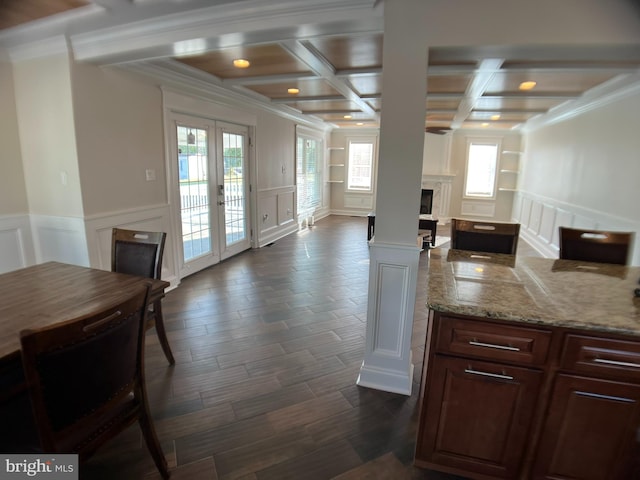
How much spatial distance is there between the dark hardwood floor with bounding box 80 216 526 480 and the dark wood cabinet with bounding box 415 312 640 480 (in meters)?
0.37

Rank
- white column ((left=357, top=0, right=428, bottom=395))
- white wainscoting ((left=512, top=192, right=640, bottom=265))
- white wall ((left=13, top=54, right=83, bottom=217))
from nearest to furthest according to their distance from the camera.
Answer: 1. white column ((left=357, top=0, right=428, bottom=395))
2. white wall ((left=13, top=54, right=83, bottom=217))
3. white wainscoting ((left=512, top=192, right=640, bottom=265))

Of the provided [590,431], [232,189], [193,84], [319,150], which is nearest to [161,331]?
[590,431]

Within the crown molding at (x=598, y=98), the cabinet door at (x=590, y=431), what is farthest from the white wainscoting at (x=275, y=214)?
the cabinet door at (x=590, y=431)

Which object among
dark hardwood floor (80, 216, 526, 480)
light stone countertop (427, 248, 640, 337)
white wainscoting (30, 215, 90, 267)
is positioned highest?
light stone countertop (427, 248, 640, 337)

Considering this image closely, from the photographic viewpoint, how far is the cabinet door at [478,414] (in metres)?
1.47

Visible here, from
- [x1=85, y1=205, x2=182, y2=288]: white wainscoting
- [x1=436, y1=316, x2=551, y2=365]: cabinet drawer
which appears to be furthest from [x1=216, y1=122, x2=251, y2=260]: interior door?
[x1=436, y1=316, x2=551, y2=365]: cabinet drawer

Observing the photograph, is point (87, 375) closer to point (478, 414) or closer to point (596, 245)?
point (478, 414)

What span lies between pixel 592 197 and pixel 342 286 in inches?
141

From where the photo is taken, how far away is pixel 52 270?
222cm

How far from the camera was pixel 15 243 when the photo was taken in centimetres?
329

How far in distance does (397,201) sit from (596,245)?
1.35m

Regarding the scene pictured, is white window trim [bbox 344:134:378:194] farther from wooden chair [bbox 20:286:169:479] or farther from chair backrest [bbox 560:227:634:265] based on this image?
wooden chair [bbox 20:286:169:479]

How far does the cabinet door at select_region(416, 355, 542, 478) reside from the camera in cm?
147

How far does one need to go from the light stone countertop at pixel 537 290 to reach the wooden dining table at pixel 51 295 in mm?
1580
